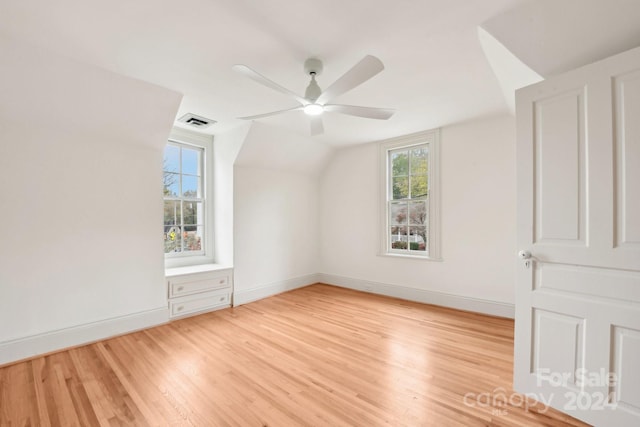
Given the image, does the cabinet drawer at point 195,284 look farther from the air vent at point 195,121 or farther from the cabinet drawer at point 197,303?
the air vent at point 195,121

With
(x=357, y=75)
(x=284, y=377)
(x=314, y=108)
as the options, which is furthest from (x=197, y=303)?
(x=357, y=75)

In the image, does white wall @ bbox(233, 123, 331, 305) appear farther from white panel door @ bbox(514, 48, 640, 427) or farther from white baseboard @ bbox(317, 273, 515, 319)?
white panel door @ bbox(514, 48, 640, 427)

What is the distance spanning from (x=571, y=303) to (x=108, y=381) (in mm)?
3310

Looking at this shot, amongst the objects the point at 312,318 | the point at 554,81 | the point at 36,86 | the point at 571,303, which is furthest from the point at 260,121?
the point at 571,303

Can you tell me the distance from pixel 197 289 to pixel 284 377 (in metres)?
1.99

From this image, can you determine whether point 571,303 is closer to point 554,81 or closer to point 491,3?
point 554,81

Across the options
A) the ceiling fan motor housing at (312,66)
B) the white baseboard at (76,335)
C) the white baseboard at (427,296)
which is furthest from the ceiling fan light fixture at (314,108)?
the white baseboard at (427,296)

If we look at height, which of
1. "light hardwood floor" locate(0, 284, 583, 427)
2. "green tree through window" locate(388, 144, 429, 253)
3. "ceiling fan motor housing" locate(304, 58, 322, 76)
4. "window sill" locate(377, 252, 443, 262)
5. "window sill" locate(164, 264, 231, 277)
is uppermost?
"ceiling fan motor housing" locate(304, 58, 322, 76)

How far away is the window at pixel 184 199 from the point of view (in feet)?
12.5

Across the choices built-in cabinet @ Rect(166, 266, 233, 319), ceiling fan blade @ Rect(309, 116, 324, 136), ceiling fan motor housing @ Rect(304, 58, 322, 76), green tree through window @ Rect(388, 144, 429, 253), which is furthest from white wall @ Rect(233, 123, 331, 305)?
ceiling fan motor housing @ Rect(304, 58, 322, 76)

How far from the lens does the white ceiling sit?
1611 millimetres

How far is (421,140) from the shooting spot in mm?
4031

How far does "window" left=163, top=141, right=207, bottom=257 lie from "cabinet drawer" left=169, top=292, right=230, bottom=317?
0.74m

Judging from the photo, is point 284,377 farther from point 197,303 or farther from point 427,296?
point 427,296
